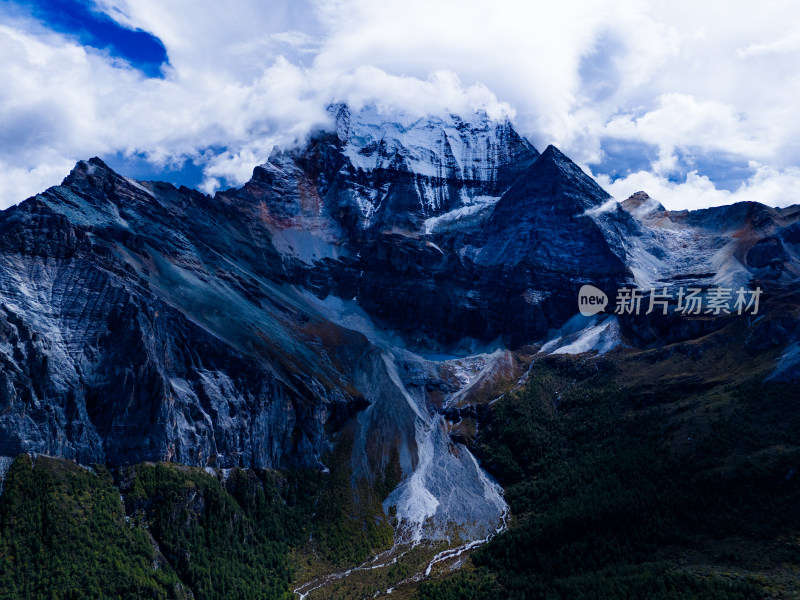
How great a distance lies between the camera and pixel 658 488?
136000mm

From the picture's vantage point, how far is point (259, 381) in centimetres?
17062

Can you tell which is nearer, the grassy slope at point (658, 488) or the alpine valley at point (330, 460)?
the grassy slope at point (658, 488)

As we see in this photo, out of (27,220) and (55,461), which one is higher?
(27,220)

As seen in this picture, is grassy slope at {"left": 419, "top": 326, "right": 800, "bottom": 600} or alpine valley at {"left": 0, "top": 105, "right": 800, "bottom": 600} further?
alpine valley at {"left": 0, "top": 105, "right": 800, "bottom": 600}

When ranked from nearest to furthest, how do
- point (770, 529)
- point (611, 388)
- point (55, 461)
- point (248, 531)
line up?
point (770, 529) < point (55, 461) < point (248, 531) < point (611, 388)

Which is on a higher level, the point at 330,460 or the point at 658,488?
the point at 330,460

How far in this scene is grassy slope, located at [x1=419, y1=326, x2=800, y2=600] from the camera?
11300cm

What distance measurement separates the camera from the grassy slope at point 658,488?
113 metres

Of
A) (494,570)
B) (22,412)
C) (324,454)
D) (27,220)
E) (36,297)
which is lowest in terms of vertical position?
(494,570)

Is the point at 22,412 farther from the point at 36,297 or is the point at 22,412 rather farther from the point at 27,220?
the point at 27,220

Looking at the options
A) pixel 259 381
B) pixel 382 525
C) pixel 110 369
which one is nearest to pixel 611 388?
pixel 382 525

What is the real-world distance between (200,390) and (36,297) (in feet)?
137

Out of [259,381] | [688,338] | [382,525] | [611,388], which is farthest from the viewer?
[688,338]

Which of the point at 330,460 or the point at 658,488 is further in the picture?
the point at 330,460
